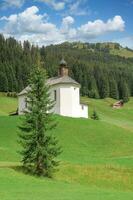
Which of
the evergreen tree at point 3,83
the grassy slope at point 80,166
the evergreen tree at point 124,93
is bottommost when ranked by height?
the grassy slope at point 80,166

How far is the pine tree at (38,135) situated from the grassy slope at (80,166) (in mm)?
1337

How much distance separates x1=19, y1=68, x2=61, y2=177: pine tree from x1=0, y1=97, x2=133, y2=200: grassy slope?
134 cm

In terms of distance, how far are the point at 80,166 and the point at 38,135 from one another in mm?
5094

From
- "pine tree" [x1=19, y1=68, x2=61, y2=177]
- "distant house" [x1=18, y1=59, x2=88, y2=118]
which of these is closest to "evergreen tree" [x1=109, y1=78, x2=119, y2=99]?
"distant house" [x1=18, y1=59, x2=88, y2=118]

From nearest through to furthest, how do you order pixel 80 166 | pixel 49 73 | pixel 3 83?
pixel 80 166 → pixel 3 83 → pixel 49 73

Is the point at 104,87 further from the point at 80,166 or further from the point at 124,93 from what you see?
the point at 80,166

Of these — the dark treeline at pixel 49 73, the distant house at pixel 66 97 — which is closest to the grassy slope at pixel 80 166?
the distant house at pixel 66 97

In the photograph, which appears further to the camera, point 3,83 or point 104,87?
point 104,87

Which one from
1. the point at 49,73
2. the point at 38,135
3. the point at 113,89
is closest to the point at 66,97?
the point at 38,135

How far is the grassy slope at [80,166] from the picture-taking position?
27.4 m

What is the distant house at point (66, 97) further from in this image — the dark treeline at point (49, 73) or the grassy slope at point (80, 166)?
the dark treeline at point (49, 73)

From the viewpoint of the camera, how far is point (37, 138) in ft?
123

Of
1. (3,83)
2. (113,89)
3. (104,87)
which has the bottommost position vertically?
(113,89)

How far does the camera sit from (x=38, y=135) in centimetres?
3741
